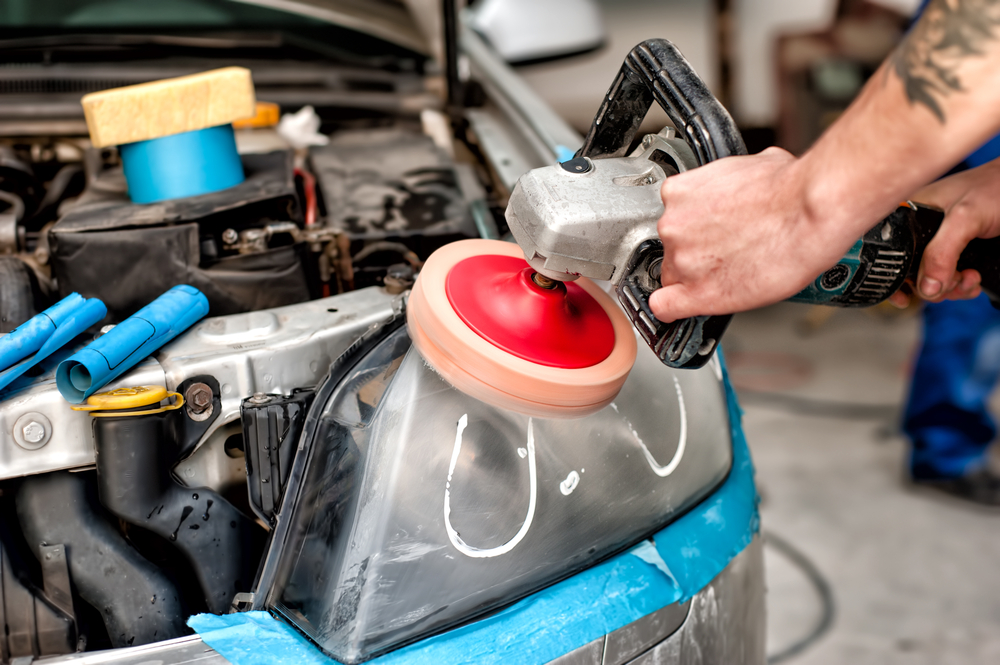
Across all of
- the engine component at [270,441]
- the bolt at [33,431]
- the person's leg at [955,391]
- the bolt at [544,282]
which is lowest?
the person's leg at [955,391]

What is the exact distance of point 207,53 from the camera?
1.78 metres

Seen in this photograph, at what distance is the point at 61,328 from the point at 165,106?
0.38 m

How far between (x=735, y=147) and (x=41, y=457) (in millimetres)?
801

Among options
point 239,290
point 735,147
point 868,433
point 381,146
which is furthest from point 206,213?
point 868,433

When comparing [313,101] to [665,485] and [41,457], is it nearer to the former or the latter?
[41,457]

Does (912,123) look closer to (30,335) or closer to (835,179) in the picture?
(835,179)

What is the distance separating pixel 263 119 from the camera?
5.47 ft

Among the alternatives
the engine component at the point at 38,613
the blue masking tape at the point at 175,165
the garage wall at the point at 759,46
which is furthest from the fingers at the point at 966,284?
the garage wall at the point at 759,46

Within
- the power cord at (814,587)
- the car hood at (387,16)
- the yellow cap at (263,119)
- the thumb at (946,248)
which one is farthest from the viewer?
the power cord at (814,587)

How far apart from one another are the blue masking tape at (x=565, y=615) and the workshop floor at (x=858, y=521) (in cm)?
126

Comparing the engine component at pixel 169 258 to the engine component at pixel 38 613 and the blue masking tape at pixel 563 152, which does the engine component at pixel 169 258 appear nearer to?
the engine component at pixel 38 613

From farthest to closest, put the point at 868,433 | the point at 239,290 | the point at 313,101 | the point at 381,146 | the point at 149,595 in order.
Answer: the point at 868,433, the point at 313,101, the point at 381,146, the point at 239,290, the point at 149,595

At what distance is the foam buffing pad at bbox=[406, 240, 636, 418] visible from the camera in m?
0.77

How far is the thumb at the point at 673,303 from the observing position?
2.43 feet
